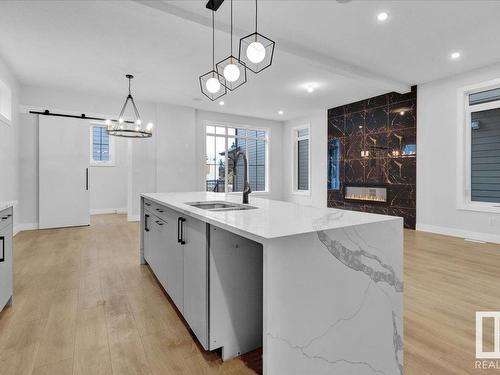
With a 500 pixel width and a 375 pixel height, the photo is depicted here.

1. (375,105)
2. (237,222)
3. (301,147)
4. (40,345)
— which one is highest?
(375,105)

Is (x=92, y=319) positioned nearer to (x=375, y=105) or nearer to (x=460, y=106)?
(x=460, y=106)

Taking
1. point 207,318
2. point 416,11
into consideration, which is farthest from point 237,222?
point 416,11

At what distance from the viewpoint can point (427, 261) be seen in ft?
11.2

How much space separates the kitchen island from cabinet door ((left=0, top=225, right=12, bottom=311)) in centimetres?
126

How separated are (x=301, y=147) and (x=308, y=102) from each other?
7.20 ft

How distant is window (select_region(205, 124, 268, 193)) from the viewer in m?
8.01

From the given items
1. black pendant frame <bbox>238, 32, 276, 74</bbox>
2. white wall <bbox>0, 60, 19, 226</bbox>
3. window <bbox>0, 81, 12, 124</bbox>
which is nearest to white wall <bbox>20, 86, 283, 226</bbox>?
white wall <bbox>0, 60, 19, 226</bbox>

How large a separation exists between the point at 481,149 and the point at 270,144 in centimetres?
556

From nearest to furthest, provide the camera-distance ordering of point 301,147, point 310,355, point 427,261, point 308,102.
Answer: point 310,355 < point 427,261 < point 308,102 < point 301,147

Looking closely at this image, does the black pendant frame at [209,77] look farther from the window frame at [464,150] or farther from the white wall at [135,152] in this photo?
the window frame at [464,150]

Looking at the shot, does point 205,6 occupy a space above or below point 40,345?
above

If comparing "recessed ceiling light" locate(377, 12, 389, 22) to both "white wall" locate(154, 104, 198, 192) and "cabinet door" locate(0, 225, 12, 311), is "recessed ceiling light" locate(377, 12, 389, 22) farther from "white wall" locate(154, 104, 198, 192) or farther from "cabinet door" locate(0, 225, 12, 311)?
"white wall" locate(154, 104, 198, 192)

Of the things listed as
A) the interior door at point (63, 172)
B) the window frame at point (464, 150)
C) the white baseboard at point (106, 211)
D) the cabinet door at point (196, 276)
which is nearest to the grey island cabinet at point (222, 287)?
the cabinet door at point (196, 276)

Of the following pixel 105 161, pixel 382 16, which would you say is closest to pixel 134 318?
pixel 382 16
